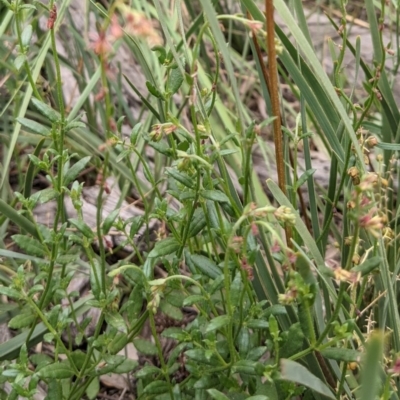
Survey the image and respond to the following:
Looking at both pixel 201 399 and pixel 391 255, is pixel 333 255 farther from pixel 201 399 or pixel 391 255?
pixel 201 399

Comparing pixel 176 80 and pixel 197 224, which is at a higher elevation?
pixel 176 80

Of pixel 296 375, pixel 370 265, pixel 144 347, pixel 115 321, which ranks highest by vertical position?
pixel 370 265

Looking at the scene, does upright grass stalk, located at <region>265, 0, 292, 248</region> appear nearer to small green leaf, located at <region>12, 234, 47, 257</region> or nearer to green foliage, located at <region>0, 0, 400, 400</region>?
green foliage, located at <region>0, 0, 400, 400</region>

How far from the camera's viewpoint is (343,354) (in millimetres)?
810

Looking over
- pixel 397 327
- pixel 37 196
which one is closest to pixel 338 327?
pixel 397 327

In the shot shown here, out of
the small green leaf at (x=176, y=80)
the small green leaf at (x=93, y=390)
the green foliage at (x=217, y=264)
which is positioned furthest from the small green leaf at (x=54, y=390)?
the small green leaf at (x=176, y=80)

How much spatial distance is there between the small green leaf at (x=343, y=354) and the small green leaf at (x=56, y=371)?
379 millimetres

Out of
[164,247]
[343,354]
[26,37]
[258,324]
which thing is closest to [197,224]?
[164,247]

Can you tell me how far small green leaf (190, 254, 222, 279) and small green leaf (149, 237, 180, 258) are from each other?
33 mm

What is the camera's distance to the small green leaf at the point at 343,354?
806 millimetres

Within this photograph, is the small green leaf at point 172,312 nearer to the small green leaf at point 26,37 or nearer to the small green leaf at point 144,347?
the small green leaf at point 144,347

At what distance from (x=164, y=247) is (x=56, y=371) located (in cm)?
24

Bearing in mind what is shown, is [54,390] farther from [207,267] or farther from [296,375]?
[296,375]

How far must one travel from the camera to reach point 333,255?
1.69m
